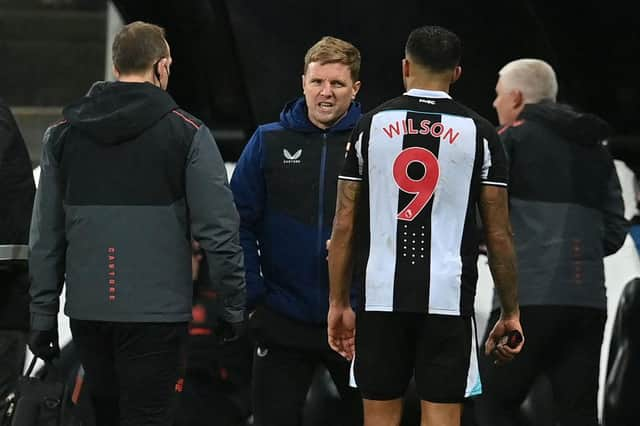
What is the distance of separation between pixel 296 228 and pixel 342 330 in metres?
0.53

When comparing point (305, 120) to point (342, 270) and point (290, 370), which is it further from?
point (290, 370)

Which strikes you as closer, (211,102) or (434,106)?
(434,106)

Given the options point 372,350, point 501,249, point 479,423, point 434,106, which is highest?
point 434,106

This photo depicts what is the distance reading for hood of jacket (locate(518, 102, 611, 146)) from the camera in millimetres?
5320

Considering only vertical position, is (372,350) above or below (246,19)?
Result: below

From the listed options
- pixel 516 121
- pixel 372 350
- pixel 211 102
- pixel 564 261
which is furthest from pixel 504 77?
pixel 211 102

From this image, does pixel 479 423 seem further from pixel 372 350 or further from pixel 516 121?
pixel 372 350

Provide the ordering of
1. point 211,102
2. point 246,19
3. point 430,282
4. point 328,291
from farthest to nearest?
1. point 211,102
2. point 246,19
3. point 328,291
4. point 430,282

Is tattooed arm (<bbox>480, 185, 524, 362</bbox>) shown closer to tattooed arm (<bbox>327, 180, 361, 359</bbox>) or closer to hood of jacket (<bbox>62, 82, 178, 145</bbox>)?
tattooed arm (<bbox>327, 180, 361, 359</bbox>)

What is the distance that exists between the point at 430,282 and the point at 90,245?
3.65 feet

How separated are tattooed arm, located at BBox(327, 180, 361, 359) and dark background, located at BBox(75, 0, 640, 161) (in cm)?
468

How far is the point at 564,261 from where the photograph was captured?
532 centimetres

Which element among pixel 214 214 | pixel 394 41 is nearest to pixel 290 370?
pixel 214 214

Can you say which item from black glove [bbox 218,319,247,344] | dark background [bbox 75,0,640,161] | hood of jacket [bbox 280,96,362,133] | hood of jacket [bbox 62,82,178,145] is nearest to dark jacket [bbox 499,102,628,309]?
hood of jacket [bbox 280,96,362,133]
